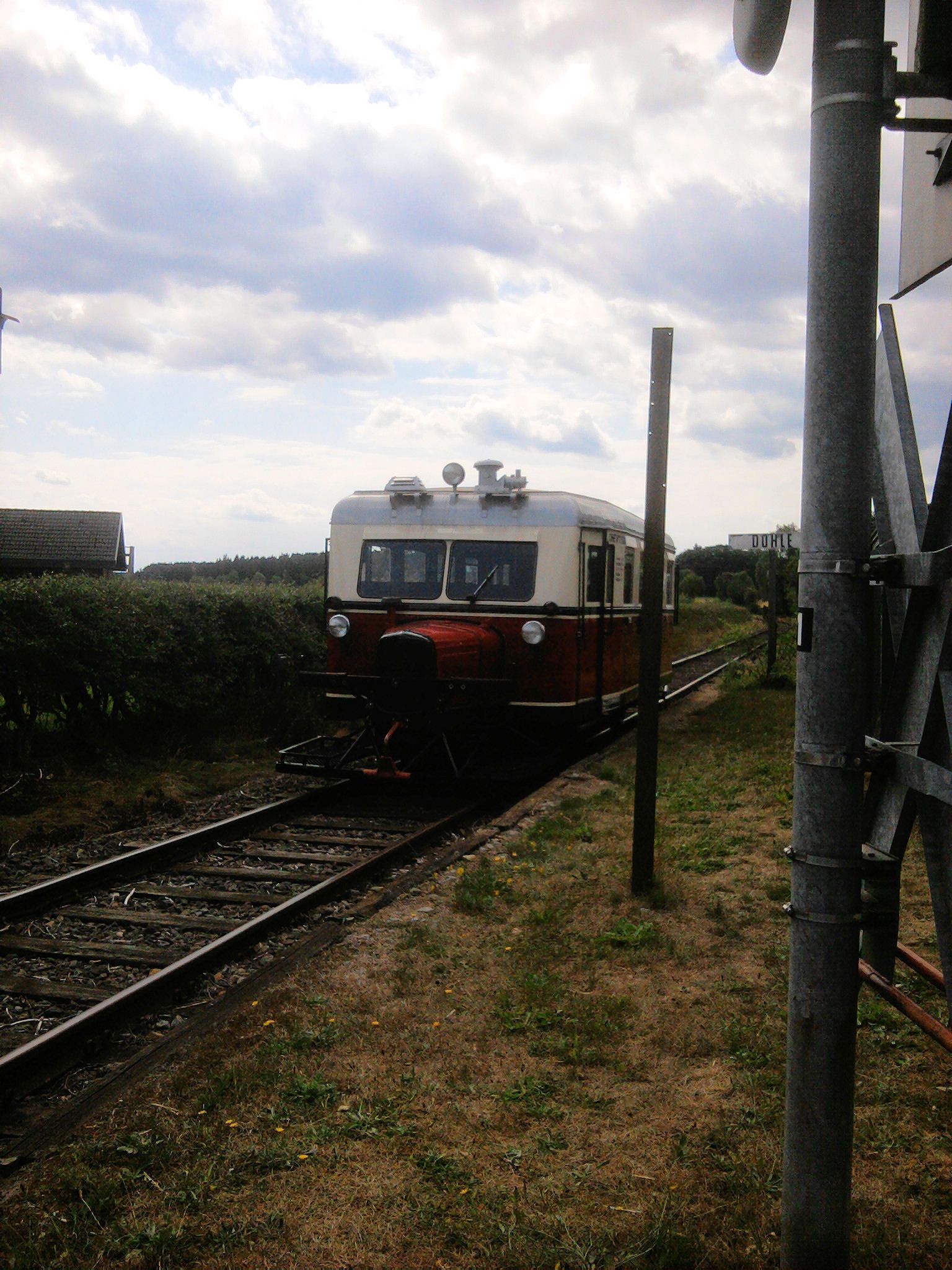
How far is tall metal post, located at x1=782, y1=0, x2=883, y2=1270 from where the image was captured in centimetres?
234

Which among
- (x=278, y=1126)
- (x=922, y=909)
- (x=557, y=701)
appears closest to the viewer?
(x=278, y=1126)

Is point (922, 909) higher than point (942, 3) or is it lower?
lower

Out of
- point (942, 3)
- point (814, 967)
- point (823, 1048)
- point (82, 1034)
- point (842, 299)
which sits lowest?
point (82, 1034)

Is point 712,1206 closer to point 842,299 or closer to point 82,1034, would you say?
point 842,299

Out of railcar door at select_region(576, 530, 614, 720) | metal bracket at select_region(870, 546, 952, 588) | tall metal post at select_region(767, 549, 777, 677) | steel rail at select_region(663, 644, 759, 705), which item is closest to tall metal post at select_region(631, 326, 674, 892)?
railcar door at select_region(576, 530, 614, 720)

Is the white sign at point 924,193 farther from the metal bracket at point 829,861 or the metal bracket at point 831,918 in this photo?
the metal bracket at point 831,918

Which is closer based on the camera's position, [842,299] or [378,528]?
[842,299]

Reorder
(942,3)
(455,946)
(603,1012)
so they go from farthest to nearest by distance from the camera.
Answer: (455,946), (603,1012), (942,3)

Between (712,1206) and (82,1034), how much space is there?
302 centimetres

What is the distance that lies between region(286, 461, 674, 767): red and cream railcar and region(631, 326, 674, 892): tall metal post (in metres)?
2.92

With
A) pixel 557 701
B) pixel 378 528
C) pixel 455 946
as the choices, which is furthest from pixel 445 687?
pixel 455 946

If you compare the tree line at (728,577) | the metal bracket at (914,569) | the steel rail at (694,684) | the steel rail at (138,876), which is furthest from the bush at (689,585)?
the metal bracket at (914,569)

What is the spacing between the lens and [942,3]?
231 centimetres

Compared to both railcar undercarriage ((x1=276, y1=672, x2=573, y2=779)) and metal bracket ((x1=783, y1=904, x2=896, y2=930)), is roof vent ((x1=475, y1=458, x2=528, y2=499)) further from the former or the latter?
metal bracket ((x1=783, y1=904, x2=896, y2=930))
